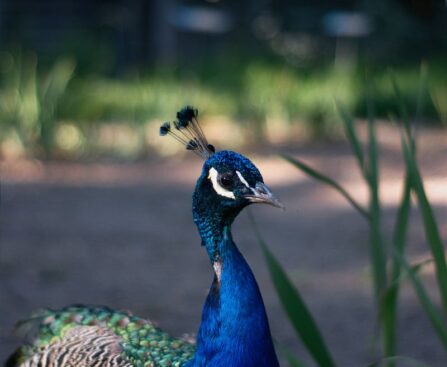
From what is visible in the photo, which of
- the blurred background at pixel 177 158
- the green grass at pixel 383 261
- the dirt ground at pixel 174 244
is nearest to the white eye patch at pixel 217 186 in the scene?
the green grass at pixel 383 261

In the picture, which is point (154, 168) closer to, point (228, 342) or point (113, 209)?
point (113, 209)

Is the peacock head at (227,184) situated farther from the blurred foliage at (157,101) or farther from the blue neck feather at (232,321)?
the blurred foliage at (157,101)

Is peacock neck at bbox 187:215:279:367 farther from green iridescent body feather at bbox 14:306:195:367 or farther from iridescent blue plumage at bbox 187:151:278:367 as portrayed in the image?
green iridescent body feather at bbox 14:306:195:367

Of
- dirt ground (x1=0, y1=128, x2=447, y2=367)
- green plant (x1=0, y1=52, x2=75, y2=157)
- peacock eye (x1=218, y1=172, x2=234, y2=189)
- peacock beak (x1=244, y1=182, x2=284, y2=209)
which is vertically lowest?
dirt ground (x1=0, y1=128, x2=447, y2=367)

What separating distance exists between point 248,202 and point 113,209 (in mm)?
3562

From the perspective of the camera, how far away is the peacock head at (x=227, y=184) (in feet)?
5.16

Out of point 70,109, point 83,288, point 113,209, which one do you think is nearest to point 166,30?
point 70,109

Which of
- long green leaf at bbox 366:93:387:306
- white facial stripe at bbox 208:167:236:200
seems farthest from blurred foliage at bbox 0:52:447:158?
white facial stripe at bbox 208:167:236:200

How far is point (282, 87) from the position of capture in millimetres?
7371

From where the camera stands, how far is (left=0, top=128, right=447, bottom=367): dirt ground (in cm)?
328

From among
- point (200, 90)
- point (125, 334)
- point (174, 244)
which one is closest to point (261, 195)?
point (125, 334)

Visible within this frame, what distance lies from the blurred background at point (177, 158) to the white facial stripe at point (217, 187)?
47 cm

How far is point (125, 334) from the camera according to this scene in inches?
76.6

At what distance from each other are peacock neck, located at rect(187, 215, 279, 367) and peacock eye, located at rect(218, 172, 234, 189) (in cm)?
8
